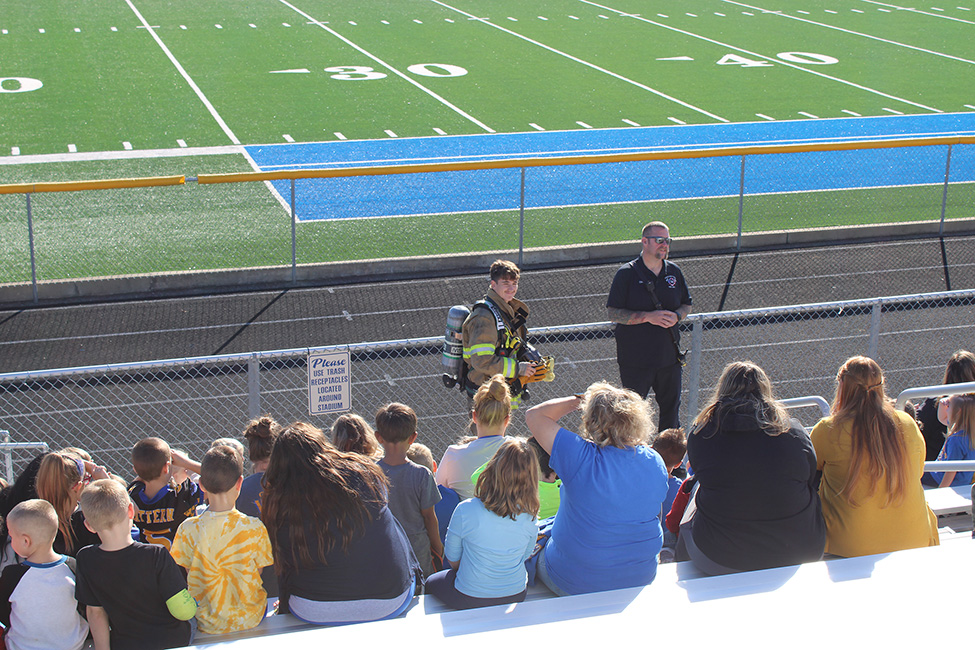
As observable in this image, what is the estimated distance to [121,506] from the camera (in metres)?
4.02

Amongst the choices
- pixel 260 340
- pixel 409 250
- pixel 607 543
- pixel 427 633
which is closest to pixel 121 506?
pixel 427 633

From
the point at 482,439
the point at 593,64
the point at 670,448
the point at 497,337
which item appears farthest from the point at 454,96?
the point at 482,439

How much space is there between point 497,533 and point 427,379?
513cm

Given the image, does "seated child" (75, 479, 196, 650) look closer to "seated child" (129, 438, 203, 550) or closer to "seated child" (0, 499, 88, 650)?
"seated child" (0, 499, 88, 650)

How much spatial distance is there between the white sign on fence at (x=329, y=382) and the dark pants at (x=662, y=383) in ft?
7.37

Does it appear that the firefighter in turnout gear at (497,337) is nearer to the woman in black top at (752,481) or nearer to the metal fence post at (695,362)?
the metal fence post at (695,362)

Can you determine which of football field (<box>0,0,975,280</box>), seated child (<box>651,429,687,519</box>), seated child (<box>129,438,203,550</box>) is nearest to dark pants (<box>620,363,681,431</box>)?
seated child (<box>651,429,687,519</box>)

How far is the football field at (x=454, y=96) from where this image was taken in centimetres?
1554

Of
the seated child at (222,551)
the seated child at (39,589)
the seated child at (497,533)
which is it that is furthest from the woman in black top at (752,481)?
the seated child at (39,589)

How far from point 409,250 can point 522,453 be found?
30.3ft

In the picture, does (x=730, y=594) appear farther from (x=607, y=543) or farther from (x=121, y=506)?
(x=121, y=506)

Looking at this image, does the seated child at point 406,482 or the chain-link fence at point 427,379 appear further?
the chain-link fence at point 427,379

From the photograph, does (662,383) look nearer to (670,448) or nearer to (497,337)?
(497,337)

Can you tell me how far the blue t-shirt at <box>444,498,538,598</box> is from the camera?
14.9 ft
